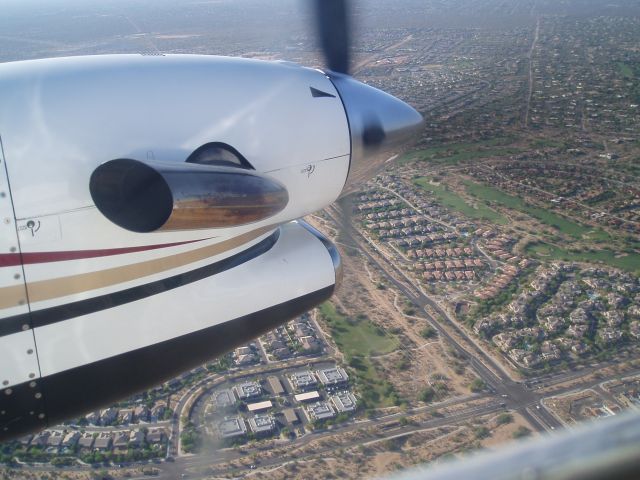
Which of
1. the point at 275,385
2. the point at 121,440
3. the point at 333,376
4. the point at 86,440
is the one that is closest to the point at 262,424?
the point at 275,385

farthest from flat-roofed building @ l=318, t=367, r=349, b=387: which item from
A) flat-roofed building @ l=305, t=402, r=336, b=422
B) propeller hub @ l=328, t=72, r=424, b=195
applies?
propeller hub @ l=328, t=72, r=424, b=195

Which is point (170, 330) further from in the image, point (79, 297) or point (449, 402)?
point (449, 402)

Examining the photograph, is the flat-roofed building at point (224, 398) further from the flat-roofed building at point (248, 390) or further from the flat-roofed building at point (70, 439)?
the flat-roofed building at point (70, 439)

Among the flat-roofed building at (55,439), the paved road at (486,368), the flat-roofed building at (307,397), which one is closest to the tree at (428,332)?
the paved road at (486,368)

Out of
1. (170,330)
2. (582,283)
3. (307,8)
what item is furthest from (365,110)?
(582,283)

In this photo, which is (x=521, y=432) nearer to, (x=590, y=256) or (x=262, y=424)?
(x=262, y=424)

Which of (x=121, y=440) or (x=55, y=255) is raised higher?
(x=55, y=255)
